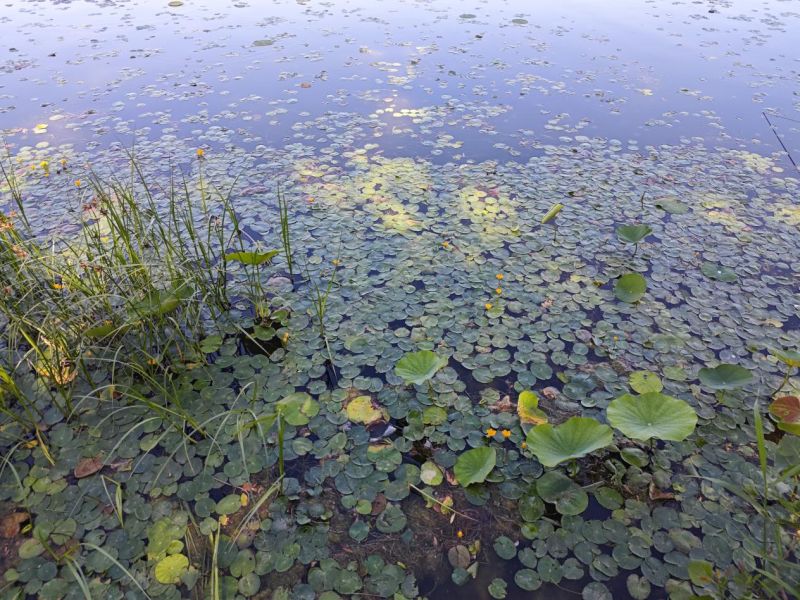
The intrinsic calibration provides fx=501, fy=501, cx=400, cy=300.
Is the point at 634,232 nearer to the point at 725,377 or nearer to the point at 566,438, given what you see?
the point at 725,377

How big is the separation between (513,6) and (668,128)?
472 cm

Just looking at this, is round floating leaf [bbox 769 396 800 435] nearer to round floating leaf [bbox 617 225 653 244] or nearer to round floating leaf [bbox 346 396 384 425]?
round floating leaf [bbox 617 225 653 244]

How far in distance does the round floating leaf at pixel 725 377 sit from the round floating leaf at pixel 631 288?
613 millimetres

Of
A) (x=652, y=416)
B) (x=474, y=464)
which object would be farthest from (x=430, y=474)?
(x=652, y=416)

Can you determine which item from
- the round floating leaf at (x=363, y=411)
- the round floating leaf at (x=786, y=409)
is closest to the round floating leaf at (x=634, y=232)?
the round floating leaf at (x=786, y=409)

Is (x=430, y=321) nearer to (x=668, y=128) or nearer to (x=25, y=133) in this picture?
(x=668, y=128)

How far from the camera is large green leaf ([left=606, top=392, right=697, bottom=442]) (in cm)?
172

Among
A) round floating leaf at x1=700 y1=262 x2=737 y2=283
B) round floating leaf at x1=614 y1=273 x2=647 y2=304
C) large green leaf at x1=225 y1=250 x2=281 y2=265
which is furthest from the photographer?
round floating leaf at x1=700 y1=262 x2=737 y2=283

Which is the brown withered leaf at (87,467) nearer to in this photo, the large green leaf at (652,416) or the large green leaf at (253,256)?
the large green leaf at (253,256)

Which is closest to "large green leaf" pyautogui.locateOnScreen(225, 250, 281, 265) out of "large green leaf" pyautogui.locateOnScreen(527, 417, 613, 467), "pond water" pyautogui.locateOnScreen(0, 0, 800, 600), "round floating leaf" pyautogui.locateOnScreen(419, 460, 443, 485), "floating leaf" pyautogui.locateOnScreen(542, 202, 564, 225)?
Result: "pond water" pyautogui.locateOnScreen(0, 0, 800, 600)

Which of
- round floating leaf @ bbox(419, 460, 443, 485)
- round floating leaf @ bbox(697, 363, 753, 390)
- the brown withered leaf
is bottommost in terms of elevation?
round floating leaf @ bbox(419, 460, 443, 485)

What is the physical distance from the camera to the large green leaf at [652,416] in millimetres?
1725

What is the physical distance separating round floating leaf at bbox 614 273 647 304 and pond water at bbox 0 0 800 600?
2 centimetres

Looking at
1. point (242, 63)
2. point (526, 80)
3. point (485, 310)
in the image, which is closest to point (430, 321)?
point (485, 310)
